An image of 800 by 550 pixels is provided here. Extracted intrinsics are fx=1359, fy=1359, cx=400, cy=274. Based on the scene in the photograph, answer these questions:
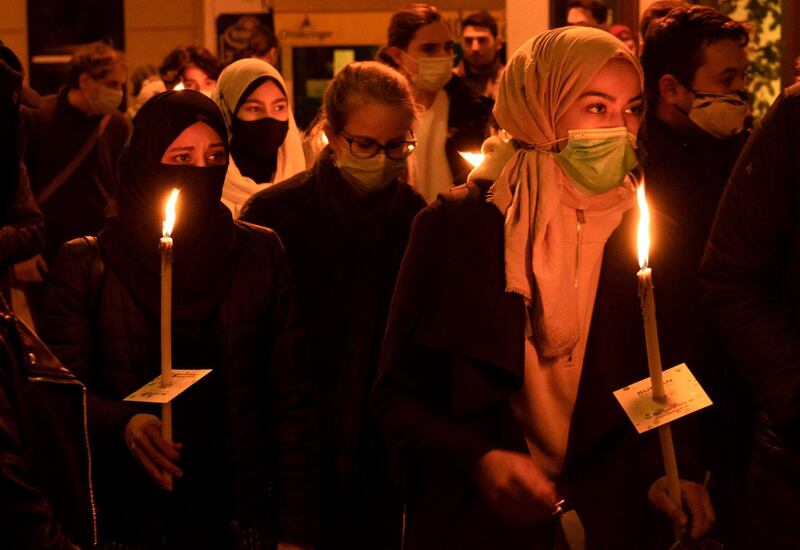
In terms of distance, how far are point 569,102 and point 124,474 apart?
155 centimetres

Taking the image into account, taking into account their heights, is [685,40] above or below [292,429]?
above

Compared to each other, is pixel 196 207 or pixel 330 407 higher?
pixel 196 207

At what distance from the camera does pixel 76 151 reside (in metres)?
8.12

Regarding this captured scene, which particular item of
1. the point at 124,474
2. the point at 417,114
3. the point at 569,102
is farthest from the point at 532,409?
the point at 417,114

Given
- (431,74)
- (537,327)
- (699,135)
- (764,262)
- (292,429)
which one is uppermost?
(431,74)

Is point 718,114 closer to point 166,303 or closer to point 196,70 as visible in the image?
point 166,303

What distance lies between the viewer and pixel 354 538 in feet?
15.5

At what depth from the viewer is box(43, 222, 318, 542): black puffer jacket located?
371 centimetres

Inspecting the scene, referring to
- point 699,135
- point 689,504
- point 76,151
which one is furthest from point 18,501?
point 76,151

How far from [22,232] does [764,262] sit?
12.5 ft

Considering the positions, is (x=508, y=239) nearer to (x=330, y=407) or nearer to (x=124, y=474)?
(x=124, y=474)

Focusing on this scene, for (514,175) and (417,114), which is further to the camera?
(417,114)

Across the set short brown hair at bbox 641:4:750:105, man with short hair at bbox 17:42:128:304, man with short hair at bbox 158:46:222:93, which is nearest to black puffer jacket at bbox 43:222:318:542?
short brown hair at bbox 641:4:750:105

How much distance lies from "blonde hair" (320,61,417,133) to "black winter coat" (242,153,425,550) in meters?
0.21
